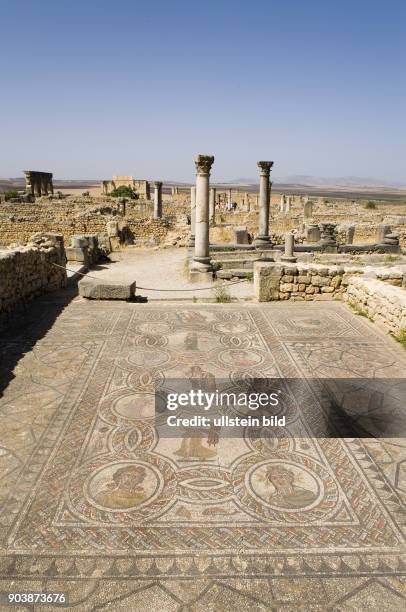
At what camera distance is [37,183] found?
3859 centimetres

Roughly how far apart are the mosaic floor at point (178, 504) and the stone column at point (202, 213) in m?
6.90

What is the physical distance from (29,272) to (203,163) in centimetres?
550

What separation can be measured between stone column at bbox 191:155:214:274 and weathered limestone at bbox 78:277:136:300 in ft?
12.8

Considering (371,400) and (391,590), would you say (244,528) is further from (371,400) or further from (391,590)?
(371,400)

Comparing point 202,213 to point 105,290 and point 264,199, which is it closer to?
point 264,199

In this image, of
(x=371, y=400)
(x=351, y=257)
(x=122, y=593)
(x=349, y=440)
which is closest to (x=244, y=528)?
(x=122, y=593)

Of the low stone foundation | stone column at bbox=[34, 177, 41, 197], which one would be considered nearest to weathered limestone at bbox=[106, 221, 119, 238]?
the low stone foundation

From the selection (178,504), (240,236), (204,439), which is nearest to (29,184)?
(240,236)

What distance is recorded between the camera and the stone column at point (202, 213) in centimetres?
1098

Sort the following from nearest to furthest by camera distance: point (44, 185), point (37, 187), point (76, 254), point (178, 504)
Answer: point (178, 504), point (76, 254), point (37, 187), point (44, 185)

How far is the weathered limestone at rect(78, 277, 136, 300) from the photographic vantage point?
7859 millimetres

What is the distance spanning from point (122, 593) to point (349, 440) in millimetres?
2144

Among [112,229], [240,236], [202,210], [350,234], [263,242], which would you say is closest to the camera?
[202,210]

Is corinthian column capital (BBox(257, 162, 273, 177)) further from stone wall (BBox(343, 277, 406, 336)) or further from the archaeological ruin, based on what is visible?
stone wall (BBox(343, 277, 406, 336))
